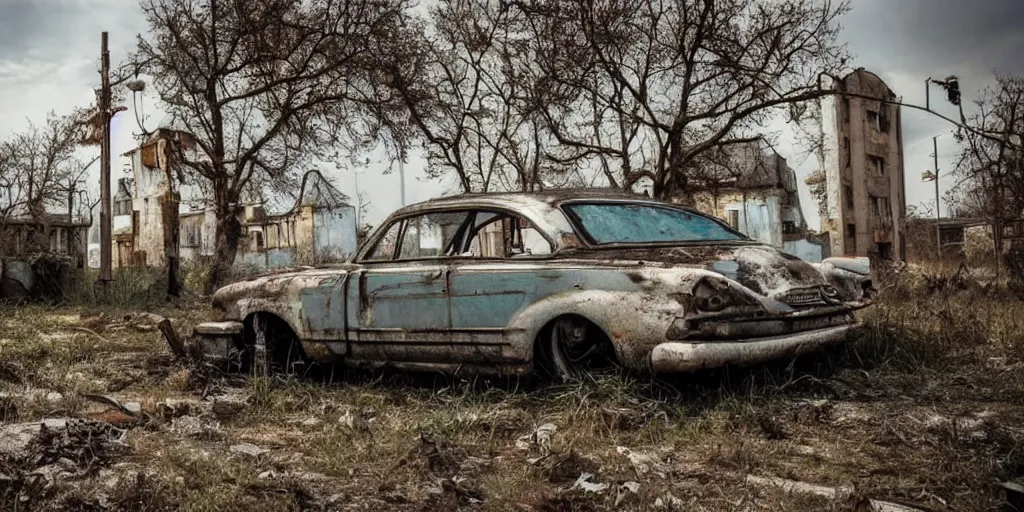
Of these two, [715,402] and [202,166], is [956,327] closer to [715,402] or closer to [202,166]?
[715,402]

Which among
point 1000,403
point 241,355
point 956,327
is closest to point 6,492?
point 241,355

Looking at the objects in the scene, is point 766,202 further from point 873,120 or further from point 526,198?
point 526,198

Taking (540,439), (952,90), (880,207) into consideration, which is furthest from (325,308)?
(880,207)

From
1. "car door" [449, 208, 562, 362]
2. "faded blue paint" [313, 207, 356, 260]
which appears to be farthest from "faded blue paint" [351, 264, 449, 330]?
"faded blue paint" [313, 207, 356, 260]

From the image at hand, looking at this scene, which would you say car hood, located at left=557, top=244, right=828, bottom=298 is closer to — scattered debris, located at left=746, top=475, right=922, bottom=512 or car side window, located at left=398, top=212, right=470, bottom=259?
car side window, located at left=398, top=212, right=470, bottom=259

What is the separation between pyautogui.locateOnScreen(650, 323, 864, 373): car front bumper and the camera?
14.6 ft

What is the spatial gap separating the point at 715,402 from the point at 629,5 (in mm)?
12626

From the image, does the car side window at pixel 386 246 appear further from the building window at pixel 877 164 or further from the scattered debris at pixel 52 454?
the building window at pixel 877 164

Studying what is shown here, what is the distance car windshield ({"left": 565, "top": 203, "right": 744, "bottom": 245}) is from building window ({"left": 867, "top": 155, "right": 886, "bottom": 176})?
26133mm

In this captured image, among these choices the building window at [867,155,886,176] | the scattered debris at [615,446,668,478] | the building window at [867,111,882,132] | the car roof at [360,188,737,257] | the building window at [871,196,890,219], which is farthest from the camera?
the building window at [871,196,890,219]

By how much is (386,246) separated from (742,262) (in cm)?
252

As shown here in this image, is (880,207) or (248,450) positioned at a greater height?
(880,207)

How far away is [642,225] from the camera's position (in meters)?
5.56

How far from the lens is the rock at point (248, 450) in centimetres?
402
